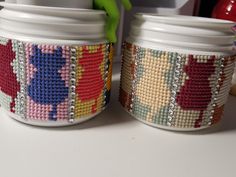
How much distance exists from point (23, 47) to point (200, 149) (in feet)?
0.72

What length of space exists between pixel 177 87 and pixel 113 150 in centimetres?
10

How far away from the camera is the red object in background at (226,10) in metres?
0.55

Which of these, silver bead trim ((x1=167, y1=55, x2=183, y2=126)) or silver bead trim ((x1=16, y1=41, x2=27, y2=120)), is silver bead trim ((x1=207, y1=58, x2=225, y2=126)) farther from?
silver bead trim ((x1=16, y1=41, x2=27, y2=120))

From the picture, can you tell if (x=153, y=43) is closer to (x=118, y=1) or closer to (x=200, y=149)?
(x=200, y=149)

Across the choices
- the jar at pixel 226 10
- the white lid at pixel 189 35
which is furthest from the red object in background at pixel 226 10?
the white lid at pixel 189 35

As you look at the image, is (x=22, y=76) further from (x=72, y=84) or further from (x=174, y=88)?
(x=174, y=88)

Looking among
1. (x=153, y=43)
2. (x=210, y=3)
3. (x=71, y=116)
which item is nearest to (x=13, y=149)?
(x=71, y=116)

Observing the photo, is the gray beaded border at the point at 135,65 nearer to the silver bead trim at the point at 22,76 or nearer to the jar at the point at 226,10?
the silver bead trim at the point at 22,76

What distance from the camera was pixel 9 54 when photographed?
318mm

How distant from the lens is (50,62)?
31 cm

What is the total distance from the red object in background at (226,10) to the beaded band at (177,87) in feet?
0.76

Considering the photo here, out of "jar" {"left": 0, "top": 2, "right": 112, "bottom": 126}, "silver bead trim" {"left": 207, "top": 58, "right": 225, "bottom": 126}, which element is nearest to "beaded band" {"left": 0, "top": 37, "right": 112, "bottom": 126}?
"jar" {"left": 0, "top": 2, "right": 112, "bottom": 126}

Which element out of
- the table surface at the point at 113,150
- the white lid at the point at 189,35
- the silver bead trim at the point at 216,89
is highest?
the white lid at the point at 189,35

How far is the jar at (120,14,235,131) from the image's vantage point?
1.06 ft
